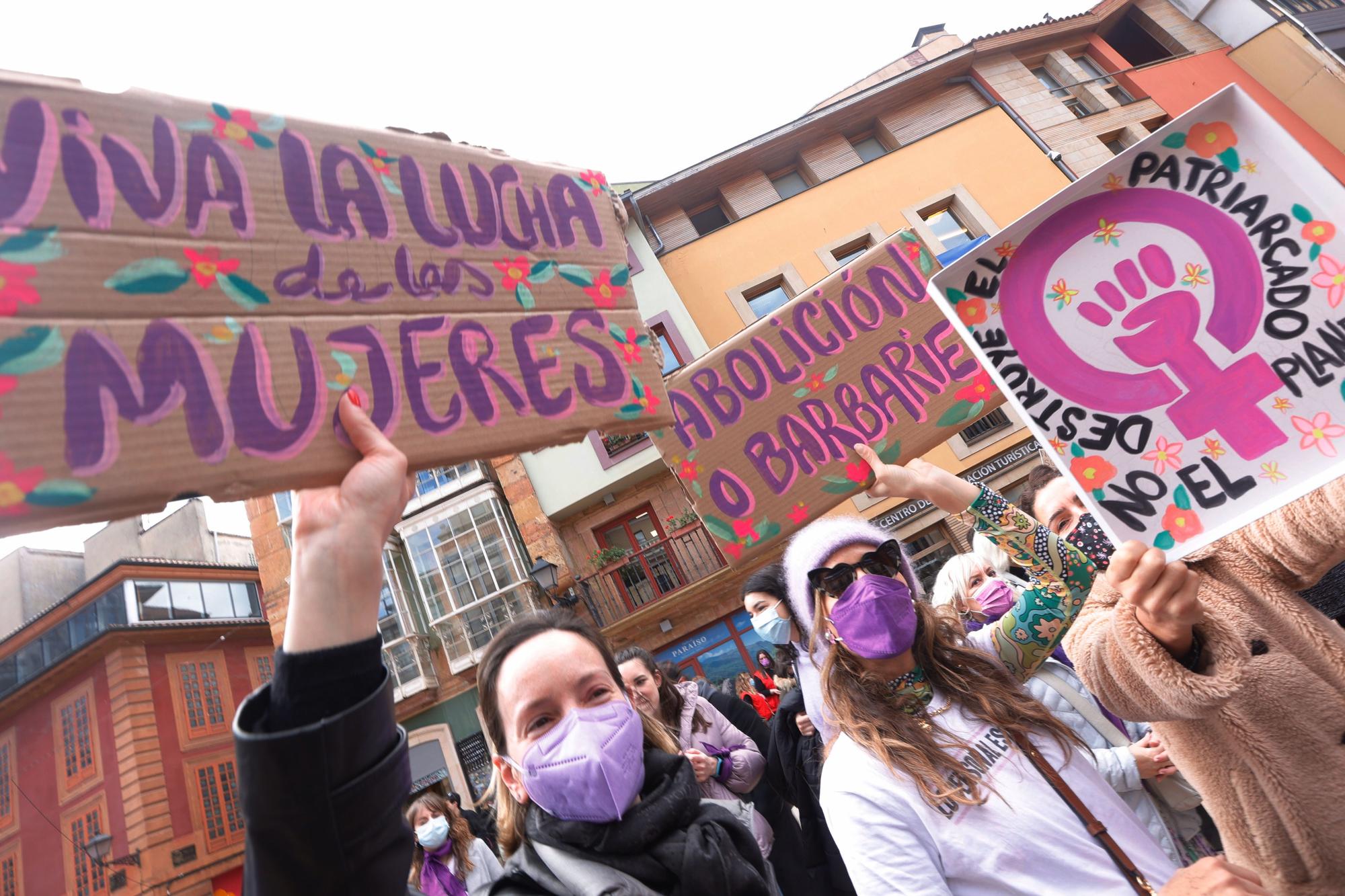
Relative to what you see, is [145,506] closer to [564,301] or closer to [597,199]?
[564,301]

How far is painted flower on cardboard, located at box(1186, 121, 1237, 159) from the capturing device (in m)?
1.87

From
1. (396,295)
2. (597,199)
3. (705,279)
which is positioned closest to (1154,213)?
(597,199)

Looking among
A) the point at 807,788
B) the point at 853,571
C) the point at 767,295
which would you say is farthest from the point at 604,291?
the point at 767,295

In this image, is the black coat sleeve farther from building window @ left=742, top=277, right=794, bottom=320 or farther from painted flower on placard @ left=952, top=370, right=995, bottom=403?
building window @ left=742, top=277, right=794, bottom=320

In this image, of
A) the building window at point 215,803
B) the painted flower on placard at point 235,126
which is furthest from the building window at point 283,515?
the painted flower on placard at point 235,126

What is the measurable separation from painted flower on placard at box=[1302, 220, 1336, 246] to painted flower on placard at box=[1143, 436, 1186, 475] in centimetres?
59

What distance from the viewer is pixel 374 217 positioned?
1682 mm

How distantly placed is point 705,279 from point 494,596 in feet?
28.0

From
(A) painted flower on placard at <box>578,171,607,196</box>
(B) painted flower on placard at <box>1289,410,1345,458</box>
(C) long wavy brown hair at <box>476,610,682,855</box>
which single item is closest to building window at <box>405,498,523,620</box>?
(C) long wavy brown hair at <box>476,610,682,855</box>

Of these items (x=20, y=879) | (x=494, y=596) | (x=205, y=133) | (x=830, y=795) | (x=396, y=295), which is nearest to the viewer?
(x=205, y=133)

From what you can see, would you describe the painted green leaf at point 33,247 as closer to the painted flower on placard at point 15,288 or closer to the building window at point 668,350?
the painted flower on placard at point 15,288

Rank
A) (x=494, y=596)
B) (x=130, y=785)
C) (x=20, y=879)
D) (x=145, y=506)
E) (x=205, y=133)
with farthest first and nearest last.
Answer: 1. (x=20, y=879)
2. (x=130, y=785)
3. (x=494, y=596)
4. (x=205, y=133)
5. (x=145, y=506)

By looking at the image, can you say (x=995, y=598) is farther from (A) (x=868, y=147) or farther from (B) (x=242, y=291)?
(A) (x=868, y=147)

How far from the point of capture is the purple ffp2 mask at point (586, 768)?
5.46 feet
